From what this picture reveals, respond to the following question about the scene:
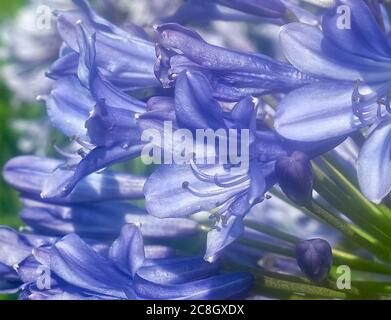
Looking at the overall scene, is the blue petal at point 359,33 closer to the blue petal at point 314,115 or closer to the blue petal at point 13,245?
the blue petal at point 314,115

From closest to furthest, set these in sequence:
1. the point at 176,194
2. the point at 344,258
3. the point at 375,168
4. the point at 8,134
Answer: the point at 375,168 → the point at 176,194 → the point at 344,258 → the point at 8,134

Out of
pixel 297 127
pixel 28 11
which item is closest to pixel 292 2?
pixel 297 127

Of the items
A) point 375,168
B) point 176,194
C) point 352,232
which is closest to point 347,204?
point 352,232

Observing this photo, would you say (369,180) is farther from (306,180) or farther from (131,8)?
(131,8)

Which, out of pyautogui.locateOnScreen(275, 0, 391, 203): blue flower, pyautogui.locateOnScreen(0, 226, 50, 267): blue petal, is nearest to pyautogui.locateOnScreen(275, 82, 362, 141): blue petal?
pyautogui.locateOnScreen(275, 0, 391, 203): blue flower

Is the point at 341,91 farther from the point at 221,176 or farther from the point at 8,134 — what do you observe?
the point at 8,134

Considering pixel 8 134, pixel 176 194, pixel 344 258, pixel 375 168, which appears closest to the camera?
pixel 375 168

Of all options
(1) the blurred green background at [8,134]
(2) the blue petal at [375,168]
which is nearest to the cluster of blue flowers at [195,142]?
(2) the blue petal at [375,168]
